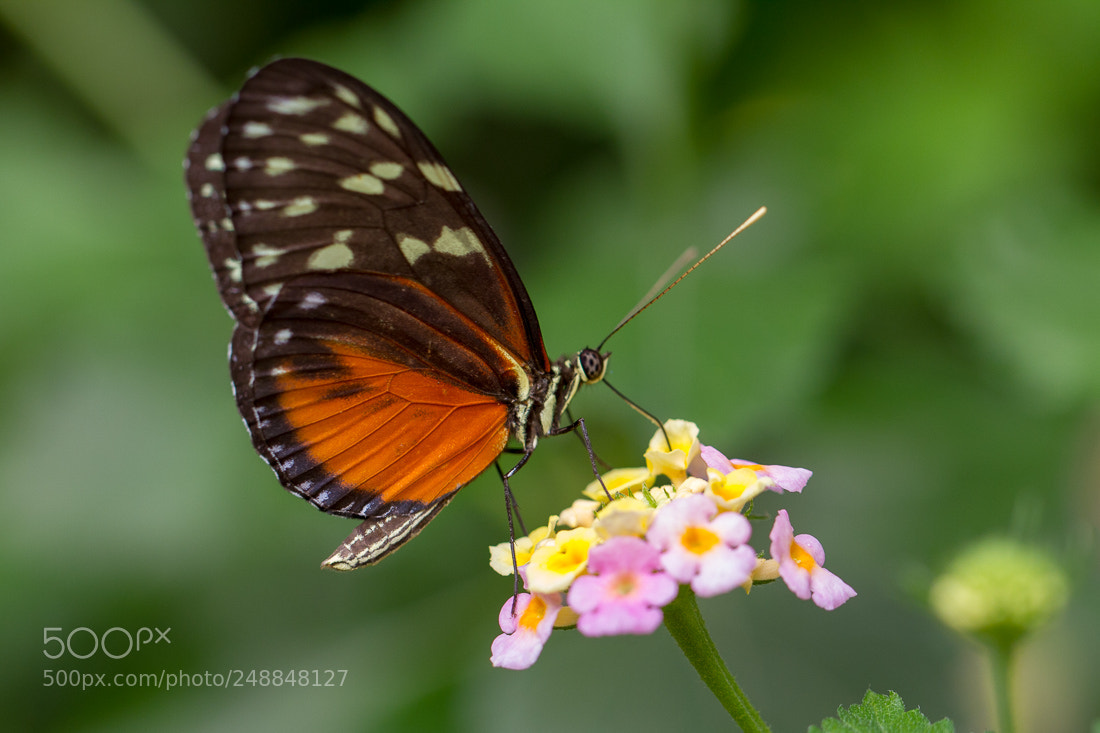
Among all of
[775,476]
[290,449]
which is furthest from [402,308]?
[775,476]

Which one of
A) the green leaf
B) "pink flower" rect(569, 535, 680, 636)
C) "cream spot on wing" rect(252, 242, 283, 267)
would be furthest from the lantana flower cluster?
"cream spot on wing" rect(252, 242, 283, 267)

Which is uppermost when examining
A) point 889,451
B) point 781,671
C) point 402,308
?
point 402,308

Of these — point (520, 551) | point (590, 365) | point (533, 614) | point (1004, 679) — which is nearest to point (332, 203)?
point (590, 365)

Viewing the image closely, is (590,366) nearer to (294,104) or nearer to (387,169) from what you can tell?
(387,169)

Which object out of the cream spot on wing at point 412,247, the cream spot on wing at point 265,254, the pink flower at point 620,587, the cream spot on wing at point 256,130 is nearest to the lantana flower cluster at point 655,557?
the pink flower at point 620,587

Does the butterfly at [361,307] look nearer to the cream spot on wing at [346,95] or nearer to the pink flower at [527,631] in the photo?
the cream spot on wing at [346,95]

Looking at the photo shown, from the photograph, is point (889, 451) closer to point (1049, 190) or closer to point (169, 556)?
point (1049, 190)

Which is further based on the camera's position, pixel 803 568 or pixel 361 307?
pixel 361 307
